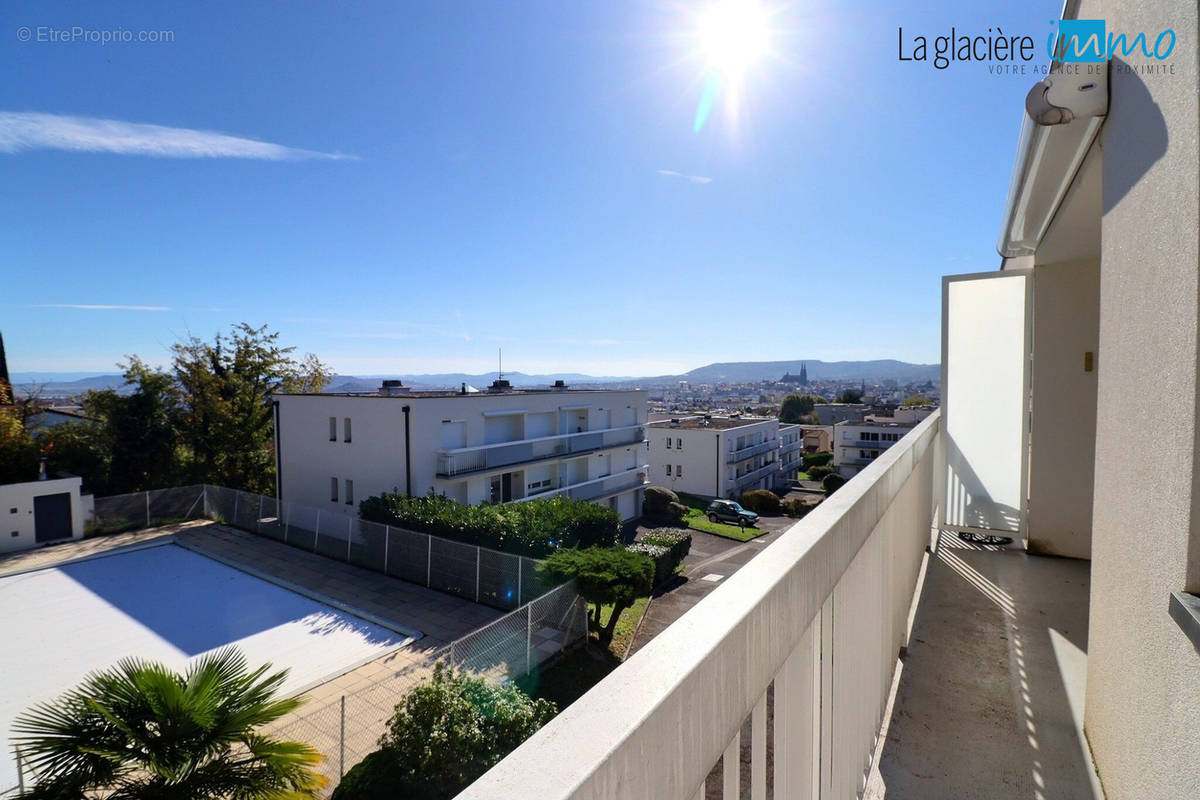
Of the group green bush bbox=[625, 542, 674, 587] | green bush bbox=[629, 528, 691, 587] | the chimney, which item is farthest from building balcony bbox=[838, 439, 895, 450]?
the chimney

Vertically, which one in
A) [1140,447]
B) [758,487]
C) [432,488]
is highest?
[1140,447]

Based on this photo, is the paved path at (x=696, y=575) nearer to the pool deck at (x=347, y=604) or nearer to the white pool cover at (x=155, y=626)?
the pool deck at (x=347, y=604)

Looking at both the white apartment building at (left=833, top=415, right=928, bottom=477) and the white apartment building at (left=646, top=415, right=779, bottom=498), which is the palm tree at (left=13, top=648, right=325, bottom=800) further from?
the white apartment building at (left=833, top=415, right=928, bottom=477)

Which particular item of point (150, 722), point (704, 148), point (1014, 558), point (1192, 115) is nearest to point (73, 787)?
point (150, 722)

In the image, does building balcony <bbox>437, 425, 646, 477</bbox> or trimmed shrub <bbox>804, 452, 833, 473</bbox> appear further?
trimmed shrub <bbox>804, 452, 833, 473</bbox>

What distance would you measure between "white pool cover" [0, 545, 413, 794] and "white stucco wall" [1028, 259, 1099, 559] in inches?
418

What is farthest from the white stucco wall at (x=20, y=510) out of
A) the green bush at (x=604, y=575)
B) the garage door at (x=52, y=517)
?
the green bush at (x=604, y=575)

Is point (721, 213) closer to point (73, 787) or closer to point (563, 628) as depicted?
point (563, 628)

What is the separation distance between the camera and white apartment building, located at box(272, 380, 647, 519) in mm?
18625

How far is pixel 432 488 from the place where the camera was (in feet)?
60.8

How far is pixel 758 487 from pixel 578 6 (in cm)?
4076

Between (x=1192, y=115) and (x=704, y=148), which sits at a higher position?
(x=704, y=148)

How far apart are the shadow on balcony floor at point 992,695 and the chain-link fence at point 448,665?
654cm

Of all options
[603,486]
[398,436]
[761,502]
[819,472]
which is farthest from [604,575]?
[819,472]
